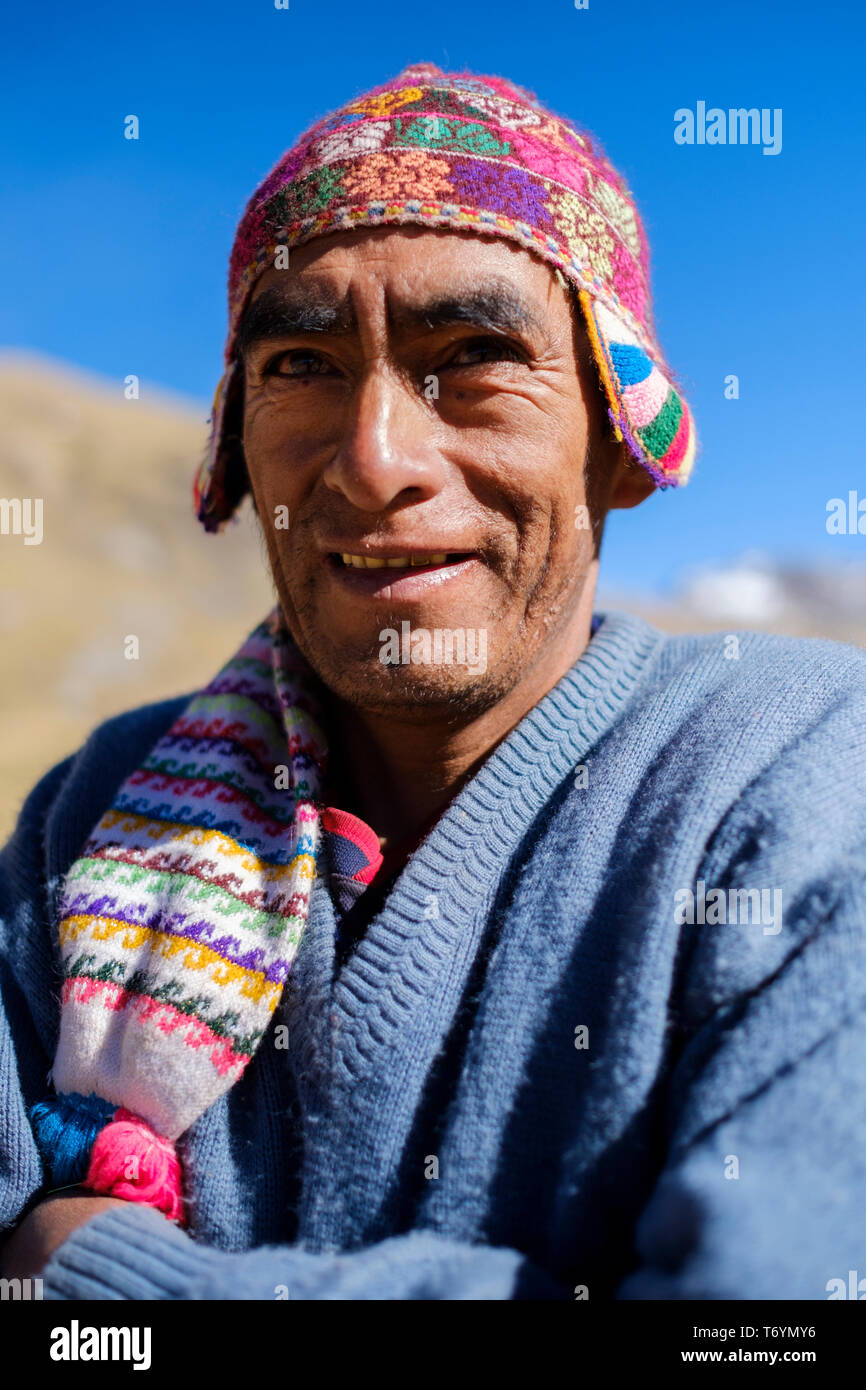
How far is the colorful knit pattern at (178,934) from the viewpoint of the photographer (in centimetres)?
192

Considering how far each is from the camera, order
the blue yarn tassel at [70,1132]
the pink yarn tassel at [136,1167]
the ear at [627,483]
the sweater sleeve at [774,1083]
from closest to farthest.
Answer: the sweater sleeve at [774,1083] < the pink yarn tassel at [136,1167] < the blue yarn tassel at [70,1132] < the ear at [627,483]

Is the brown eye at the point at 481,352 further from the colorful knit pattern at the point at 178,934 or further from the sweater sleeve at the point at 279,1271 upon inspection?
the sweater sleeve at the point at 279,1271

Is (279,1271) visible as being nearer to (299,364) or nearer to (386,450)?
(386,450)

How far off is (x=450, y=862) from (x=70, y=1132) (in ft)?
2.83

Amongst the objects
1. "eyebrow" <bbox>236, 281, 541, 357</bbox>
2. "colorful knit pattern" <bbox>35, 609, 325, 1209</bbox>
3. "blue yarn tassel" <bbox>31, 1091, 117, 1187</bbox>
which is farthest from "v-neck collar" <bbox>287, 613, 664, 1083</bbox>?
"eyebrow" <bbox>236, 281, 541, 357</bbox>

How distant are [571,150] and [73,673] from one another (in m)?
15.2

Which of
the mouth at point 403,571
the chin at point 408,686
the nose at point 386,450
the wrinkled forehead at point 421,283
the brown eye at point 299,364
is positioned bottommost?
the chin at point 408,686

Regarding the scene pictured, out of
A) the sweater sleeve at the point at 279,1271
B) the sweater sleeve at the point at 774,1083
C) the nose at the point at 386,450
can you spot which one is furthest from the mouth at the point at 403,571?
the sweater sleeve at the point at 279,1271

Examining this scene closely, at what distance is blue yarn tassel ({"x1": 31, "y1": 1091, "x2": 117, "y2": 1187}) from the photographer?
1.96 meters

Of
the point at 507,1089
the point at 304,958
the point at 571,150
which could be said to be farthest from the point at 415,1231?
the point at 571,150

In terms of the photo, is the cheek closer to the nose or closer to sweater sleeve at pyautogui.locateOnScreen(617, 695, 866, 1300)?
the nose

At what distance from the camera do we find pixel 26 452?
40344 mm

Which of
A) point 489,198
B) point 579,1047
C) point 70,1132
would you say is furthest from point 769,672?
point 70,1132
